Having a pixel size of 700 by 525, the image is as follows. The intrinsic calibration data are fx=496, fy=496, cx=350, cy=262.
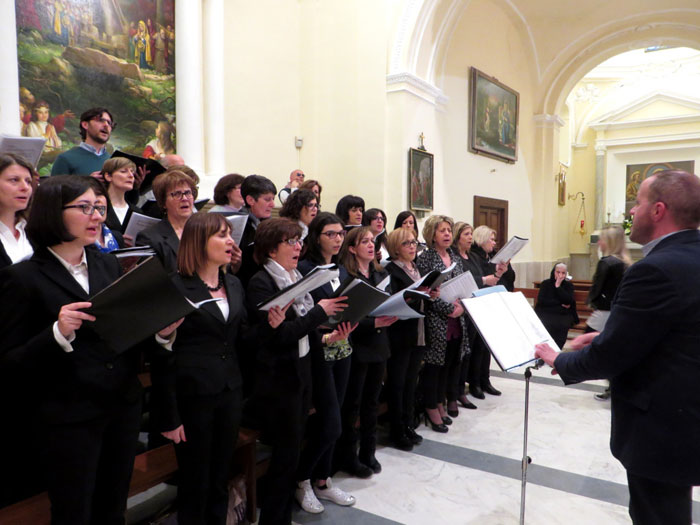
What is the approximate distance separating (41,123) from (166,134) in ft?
4.39

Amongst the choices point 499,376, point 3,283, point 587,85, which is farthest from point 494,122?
point 3,283

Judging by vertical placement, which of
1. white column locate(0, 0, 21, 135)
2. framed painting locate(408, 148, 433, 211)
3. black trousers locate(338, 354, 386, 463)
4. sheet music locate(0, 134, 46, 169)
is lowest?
black trousers locate(338, 354, 386, 463)

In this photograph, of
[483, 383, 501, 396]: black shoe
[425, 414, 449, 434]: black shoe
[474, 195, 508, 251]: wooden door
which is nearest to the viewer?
[425, 414, 449, 434]: black shoe

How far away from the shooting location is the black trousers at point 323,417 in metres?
2.63

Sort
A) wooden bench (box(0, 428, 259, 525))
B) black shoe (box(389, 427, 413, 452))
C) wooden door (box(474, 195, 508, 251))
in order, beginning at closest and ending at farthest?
wooden bench (box(0, 428, 259, 525)) < black shoe (box(389, 427, 413, 452)) < wooden door (box(474, 195, 508, 251))

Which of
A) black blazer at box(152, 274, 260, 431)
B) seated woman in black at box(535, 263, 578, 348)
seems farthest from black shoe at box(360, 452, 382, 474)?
seated woman in black at box(535, 263, 578, 348)

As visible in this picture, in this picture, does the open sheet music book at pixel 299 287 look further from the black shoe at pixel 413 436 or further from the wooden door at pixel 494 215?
the wooden door at pixel 494 215

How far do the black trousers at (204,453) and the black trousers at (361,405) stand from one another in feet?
3.24

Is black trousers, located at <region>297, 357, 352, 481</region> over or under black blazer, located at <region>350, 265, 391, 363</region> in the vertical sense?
under

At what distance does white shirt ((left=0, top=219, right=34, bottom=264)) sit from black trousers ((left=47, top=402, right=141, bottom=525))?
0.75 metres

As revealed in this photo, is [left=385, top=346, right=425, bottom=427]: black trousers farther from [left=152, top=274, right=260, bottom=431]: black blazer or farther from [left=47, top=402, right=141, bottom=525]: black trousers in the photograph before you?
[left=47, top=402, right=141, bottom=525]: black trousers

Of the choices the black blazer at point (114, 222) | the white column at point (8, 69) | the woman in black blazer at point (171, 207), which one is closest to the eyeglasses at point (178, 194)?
the woman in black blazer at point (171, 207)

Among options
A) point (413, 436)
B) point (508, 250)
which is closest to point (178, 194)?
point (413, 436)

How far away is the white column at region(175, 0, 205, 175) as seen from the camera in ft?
18.2
